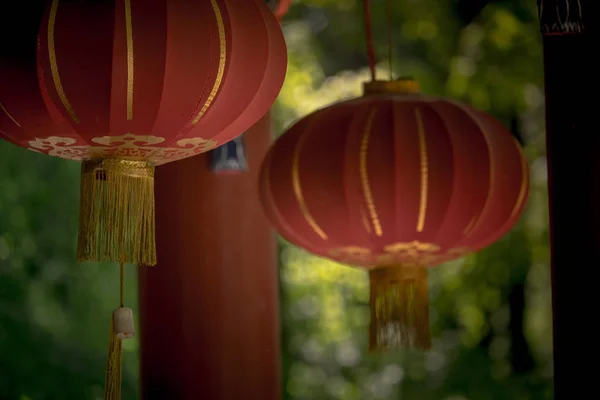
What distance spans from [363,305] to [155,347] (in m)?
1.74

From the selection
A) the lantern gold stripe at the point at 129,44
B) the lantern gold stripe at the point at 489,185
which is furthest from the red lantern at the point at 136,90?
the lantern gold stripe at the point at 489,185

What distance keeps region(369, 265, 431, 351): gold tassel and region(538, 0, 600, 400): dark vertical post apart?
31 cm

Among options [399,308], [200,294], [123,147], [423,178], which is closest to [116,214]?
[123,147]

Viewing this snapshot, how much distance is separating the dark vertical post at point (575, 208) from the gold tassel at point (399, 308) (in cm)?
31

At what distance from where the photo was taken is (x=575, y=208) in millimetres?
1999

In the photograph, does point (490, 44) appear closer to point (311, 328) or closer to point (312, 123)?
point (311, 328)

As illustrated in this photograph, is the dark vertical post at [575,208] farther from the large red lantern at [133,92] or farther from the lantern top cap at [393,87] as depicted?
the large red lantern at [133,92]

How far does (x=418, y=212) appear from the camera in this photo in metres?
2.09

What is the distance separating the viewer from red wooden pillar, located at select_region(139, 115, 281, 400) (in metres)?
2.76

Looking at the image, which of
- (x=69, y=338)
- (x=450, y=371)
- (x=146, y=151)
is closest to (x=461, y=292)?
(x=450, y=371)

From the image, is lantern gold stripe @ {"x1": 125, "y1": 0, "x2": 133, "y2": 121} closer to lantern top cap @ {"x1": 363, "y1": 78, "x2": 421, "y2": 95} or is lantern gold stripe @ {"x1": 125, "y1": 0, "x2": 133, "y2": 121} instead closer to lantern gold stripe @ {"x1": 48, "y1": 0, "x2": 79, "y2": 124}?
lantern gold stripe @ {"x1": 48, "y1": 0, "x2": 79, "y2": 124}

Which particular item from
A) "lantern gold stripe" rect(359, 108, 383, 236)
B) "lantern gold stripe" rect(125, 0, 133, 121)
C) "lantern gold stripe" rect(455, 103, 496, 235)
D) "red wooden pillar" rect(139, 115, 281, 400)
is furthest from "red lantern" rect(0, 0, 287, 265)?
"red wooden pillar" rect(139, 115, 281, 400)

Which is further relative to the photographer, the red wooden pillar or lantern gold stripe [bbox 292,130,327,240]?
the red wooden pillar

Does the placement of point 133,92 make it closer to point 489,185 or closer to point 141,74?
point 141,74
